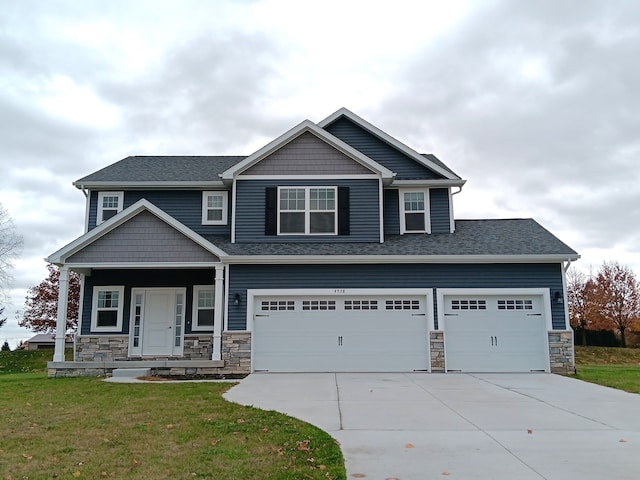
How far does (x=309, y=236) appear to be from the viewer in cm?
1486

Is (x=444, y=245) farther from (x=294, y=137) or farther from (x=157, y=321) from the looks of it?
(x=157, y=321)

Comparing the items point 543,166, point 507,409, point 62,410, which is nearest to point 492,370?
point 507,409

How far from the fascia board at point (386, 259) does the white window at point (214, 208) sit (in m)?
2.95

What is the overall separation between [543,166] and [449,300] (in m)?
11.5

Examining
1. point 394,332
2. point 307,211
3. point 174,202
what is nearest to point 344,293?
point 394,332

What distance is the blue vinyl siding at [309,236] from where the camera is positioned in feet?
48.8

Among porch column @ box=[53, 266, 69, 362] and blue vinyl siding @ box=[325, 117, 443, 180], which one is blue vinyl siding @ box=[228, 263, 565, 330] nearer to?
blue vinyl siding @ box=[325, 117, 443, 180]

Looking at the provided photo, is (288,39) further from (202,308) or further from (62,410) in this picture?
(62,410)

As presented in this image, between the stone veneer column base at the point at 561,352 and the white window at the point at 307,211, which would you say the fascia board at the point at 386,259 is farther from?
the stone veneer column base at the point at 561,352

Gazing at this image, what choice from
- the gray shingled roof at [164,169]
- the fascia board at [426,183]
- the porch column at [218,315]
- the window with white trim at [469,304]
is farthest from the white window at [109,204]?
the window with white trim at [469,304]

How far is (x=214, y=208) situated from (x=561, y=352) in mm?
11003

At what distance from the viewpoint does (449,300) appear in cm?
1403

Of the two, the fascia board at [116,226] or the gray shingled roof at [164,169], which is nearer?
the fascia board at [116,226]

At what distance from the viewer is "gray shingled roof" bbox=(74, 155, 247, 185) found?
16.5 meters
